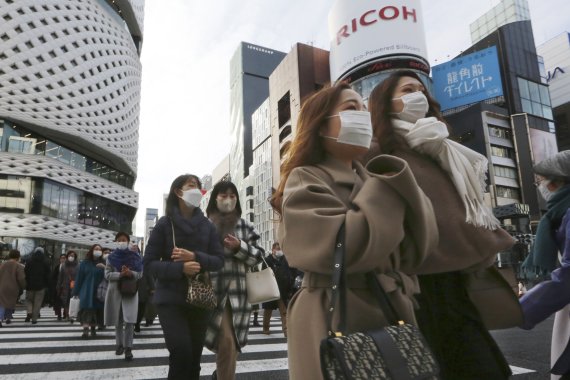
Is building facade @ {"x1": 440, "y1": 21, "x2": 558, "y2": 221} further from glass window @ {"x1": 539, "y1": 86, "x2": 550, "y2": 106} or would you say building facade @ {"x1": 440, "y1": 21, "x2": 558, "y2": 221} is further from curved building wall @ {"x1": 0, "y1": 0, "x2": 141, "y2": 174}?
curved building wall @ {"x1": 0, "y1": 0, "x2": 141, "y2": 174}

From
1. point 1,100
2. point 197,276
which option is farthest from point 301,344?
point 1,100

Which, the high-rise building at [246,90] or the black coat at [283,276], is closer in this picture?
the black coat at [283,276]

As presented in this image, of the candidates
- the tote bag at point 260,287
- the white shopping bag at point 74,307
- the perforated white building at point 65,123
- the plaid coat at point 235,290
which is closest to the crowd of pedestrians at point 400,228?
the plaid coat at point 235,290

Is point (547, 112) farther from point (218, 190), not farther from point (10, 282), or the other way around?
point (218, 190)

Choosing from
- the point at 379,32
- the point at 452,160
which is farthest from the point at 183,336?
the point at 379,32

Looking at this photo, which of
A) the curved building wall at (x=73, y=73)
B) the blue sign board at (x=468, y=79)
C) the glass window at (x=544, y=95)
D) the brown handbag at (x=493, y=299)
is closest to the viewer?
the brown handbag at (x=493, y=299)

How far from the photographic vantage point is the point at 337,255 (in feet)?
4.20

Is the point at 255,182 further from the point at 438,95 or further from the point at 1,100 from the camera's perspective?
the point at 1,100

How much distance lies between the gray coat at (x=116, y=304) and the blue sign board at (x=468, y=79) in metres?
41.5

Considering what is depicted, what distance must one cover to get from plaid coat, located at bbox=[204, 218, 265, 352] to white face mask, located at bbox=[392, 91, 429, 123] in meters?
2.08

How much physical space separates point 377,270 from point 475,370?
57 centimetres

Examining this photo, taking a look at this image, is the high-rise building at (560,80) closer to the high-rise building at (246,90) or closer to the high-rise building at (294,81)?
the high-rise building at (294,81)

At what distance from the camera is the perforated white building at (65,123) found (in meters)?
30.6

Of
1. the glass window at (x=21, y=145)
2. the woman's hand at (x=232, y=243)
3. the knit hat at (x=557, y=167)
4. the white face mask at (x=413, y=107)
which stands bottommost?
the woman's hand at (x=232, y=243)
